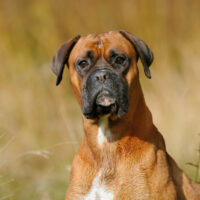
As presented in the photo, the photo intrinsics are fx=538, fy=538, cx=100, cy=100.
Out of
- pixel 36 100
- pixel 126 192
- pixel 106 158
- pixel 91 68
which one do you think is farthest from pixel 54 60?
pixel 36 100

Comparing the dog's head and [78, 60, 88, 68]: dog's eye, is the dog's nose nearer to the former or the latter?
the dog's head

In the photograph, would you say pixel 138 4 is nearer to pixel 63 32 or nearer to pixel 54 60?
pixel 63 32

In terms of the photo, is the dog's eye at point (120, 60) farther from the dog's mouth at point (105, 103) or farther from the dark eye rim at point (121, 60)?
the dog's mouth at point (105, 103)

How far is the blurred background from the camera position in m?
7.56

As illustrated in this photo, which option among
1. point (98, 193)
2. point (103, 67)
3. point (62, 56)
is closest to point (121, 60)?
point (103, 67)

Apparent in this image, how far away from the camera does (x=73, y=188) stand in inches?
178

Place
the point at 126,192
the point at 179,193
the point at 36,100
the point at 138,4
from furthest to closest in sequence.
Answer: the point at 138,4, the point at 36,100, the point at 179,193, the point at 126,192

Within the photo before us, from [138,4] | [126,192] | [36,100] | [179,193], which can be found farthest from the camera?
[138,4]

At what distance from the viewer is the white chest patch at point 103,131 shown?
15.4 ft

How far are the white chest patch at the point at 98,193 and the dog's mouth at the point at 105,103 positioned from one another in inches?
23.9

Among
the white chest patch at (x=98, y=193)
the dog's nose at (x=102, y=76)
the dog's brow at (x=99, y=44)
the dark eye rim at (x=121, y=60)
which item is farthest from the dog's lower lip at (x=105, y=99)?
the white chest patch at (x=98, y=193)

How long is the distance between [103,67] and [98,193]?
1.06 m

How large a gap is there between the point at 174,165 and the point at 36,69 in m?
4.25

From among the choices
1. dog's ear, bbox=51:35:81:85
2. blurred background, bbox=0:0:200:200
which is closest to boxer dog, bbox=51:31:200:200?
dog's ear, bbox=51:35:81:85
